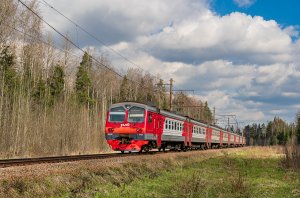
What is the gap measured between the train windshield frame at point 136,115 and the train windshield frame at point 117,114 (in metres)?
0.45

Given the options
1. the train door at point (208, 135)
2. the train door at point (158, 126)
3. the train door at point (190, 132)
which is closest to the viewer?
the train door at point (158, 126)

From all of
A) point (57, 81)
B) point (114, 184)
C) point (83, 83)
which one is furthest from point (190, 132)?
point (83, 83)

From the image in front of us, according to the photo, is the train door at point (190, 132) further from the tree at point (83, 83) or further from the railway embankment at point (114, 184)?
the tree at point (83, 83)

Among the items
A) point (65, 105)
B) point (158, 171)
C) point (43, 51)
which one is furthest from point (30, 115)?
point (43, 51)

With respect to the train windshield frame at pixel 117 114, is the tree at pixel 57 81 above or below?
above

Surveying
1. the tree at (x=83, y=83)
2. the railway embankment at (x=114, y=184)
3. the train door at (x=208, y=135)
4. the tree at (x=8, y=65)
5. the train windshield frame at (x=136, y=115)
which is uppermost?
the tree at (x=83, y=83)

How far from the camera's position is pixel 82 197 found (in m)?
9.73

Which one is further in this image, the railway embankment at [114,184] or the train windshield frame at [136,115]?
the train windshield frame at [136,115]

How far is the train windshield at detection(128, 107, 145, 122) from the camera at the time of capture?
24547 millimetres

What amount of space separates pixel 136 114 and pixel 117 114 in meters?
1.27

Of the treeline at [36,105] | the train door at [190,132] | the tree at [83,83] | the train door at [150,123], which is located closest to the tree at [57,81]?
the treeline at [36,105]

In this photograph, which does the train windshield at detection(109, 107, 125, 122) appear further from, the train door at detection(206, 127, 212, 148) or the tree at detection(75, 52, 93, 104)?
Answer: the tree at detection(75, 52, 93, 104)

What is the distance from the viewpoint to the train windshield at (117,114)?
24953mm

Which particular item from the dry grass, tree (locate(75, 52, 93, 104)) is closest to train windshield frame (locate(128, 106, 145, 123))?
the dry grass
